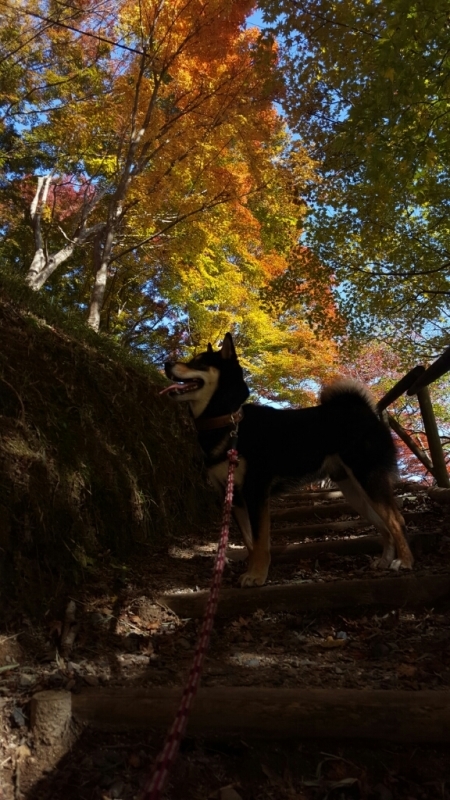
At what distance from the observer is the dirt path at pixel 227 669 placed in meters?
1.60

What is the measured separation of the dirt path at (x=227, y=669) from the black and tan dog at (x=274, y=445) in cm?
43

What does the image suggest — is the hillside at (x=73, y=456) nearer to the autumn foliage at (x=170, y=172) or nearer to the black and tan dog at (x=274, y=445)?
the black and tan dog at (x=274, y=445)

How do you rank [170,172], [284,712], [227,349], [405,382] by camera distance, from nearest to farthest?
[284,712], [227,349], [405,382], [170,172]

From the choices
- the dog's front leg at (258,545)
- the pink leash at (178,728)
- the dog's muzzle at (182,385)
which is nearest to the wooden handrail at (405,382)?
the dog's front leg at (258,545)

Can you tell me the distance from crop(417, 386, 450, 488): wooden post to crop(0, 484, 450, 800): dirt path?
176cm

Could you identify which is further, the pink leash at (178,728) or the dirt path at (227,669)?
the dirt path at (227,669)

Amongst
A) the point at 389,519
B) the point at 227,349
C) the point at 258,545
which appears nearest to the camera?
the point at 258,545

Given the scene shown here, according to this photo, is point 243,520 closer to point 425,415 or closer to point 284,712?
point 284,712

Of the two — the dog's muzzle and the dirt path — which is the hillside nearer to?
the dirt path

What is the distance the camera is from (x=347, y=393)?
416 centimetres

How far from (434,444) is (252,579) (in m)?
3.14

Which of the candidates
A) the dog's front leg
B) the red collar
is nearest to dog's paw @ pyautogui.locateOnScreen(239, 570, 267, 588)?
the dog's front leg

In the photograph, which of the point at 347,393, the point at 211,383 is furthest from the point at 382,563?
the point at 211,383

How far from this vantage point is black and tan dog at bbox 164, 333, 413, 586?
362 centimetres
